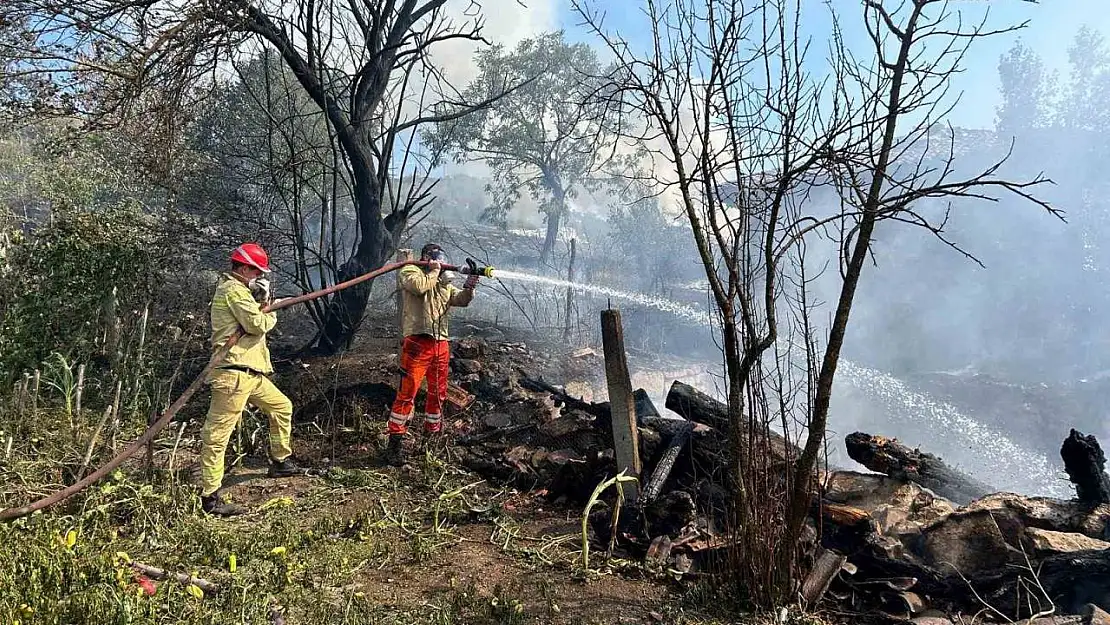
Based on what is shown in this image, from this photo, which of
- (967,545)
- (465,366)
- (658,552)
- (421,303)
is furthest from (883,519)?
(465,366)

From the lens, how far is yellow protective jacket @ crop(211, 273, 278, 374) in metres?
4.07

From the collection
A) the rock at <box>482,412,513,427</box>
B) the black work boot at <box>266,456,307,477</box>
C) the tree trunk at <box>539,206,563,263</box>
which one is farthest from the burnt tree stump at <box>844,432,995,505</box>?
the tree trunk at <box>539,206,563,263</box>

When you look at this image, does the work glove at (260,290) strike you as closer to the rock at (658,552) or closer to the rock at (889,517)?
the rock at (658,552)

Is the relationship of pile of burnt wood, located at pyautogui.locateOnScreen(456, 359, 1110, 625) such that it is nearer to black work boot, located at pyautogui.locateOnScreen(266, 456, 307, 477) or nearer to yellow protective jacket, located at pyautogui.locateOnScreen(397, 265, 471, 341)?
yellow protective jacket, located at pyautogui.locateOnScreen(397, 265, 471, 341)

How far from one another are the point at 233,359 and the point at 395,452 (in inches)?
63.8

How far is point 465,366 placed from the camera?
760cm

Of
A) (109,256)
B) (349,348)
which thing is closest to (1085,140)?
(349,348)

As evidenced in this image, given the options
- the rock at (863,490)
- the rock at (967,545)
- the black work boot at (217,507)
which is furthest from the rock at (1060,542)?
the black work boot at (217,507)

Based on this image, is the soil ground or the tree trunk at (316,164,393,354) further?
the tree trunk at (316,164,393,354)

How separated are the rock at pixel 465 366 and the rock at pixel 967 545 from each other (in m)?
5.11

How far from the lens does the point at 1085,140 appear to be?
1451 inches

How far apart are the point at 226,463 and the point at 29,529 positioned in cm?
181

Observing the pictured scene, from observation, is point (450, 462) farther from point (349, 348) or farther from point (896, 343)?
point (896, 343)

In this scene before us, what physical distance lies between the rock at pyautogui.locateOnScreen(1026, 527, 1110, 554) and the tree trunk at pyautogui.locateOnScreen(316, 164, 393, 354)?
7137 millimetres
